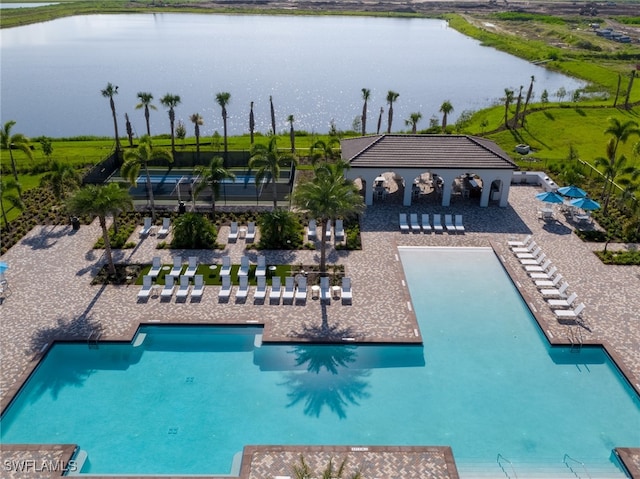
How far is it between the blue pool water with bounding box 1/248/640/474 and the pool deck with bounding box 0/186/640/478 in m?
0.66

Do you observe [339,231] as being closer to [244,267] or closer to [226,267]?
[244,267]

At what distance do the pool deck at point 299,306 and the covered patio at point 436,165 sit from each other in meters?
3.91

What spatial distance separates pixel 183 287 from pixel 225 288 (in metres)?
1.94

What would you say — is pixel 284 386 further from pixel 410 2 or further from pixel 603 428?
pixel 410 2

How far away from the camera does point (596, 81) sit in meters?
77.6

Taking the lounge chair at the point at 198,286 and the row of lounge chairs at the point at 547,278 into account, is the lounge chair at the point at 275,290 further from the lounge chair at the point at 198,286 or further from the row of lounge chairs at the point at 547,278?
the row of lounge chairs at the point at 547,278

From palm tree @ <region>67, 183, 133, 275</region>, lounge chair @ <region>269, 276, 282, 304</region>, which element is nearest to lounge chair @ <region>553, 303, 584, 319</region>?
lounge chair @ <region>269, 276, 282, 304</region>

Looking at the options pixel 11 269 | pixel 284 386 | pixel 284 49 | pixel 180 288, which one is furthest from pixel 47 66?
pixel 284 386

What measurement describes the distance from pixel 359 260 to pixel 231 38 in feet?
366

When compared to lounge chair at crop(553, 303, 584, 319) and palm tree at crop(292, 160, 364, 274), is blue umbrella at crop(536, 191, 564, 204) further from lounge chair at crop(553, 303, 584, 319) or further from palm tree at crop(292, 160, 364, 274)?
palm tree at crop(292, 160, 364, 274)

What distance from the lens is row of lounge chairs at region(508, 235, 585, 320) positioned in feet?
76.5

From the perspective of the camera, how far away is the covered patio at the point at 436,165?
33031 mm

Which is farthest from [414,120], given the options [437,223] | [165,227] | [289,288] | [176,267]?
[176,267]

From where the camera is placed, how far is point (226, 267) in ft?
86.1
